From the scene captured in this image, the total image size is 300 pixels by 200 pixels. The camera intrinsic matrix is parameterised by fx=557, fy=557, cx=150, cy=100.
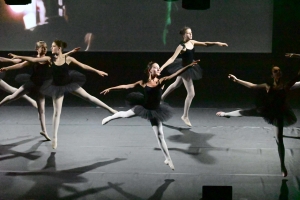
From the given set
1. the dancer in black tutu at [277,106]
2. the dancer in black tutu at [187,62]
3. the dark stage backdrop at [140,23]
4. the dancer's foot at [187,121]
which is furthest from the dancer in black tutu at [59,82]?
the dark stage backdrop at [140,23]

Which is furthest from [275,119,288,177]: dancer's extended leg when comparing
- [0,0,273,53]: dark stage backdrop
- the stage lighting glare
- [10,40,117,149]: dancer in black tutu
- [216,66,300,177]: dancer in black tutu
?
the stage lighting glare

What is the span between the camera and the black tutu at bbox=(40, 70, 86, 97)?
22.0 ft

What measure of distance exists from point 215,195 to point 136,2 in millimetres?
5616

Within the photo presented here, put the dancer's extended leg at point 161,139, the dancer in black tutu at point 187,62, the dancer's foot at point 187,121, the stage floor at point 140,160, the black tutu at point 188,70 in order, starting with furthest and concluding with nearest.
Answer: the dancer's foot at point 187,121 → the black tutu at point 188,70 → the dancer in black tutu at point 187,62 → the dancer's extended leg at point 161,139 → the stage floor at point 140,160

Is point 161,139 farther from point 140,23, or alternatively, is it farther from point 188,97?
point 140,23

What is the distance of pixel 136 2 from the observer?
29.9ft

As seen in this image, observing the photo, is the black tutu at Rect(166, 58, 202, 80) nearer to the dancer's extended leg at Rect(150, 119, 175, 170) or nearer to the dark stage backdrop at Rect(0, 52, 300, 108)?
the dark stage backdrop at Rect(0, 52, 300, 108)

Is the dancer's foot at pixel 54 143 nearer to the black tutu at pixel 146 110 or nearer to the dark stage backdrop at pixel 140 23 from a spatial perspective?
the black tutu at pixel 146 110

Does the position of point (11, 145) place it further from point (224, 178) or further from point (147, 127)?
point (224, 178)

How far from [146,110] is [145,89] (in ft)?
0.74

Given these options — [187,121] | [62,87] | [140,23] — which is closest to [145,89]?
[62,87]

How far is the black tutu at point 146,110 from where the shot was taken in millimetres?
5863

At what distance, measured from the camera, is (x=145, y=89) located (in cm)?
589

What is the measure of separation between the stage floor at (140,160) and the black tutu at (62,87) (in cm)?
68
